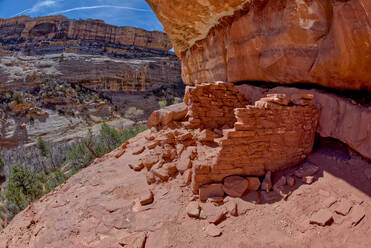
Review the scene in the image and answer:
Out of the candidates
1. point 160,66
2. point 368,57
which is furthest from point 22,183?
point 160,66

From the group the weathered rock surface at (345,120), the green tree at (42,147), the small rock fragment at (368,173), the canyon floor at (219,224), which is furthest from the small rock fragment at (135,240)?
the green tree at (42,147)

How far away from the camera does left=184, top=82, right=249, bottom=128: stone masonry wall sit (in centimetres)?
547

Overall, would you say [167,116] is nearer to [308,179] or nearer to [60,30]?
[308,179]

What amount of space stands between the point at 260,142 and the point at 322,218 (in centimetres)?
148

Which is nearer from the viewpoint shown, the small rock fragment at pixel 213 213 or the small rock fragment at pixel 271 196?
the small rock fragment at pixel 213 213

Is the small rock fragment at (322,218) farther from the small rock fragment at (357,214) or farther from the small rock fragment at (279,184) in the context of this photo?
the small rock fragment at (279,184)

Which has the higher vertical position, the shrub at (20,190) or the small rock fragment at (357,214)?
the small rock fragment at (357,214)

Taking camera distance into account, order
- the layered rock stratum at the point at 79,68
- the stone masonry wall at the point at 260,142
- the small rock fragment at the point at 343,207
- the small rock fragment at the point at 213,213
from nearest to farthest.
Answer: the small rock fragment at the point at 343,207
the small rock fragment at the point at 213,213
the stone masonry wall at the point at 260,142
the layered rock stratum at the point at 79,68

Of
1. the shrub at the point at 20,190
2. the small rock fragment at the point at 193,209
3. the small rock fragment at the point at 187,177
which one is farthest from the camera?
the shrub at the point at 20,190

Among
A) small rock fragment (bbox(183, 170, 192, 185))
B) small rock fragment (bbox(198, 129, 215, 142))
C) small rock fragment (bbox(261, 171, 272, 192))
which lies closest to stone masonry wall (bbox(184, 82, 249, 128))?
small rock fragment (bbox(198, 129, 215, 142))

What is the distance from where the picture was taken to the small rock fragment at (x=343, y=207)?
8.84 ft

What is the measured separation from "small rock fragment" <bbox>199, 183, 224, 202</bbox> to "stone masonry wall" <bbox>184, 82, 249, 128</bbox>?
8.14 feet

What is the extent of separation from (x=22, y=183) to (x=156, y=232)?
1529cm

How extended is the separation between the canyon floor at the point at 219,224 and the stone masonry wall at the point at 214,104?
2184 mm
